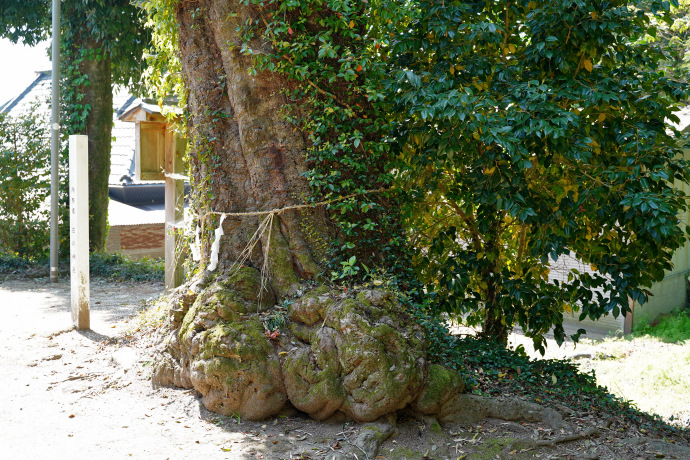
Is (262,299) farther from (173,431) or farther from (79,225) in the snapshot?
(79,225)

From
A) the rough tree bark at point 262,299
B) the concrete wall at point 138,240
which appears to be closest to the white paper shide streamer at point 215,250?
the rough tree bark at point 262,299

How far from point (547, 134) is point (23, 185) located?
11.2 m

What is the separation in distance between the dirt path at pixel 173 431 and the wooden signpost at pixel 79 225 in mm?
1159

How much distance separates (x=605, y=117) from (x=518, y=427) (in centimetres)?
265

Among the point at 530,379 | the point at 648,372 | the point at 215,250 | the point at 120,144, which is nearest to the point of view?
the point at 530,379

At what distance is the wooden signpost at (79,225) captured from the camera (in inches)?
282

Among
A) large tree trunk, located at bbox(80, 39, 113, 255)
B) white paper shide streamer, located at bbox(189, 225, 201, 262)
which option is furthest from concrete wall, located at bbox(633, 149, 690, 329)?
large tree trunk, located at bbox(80, 39, 113, 255)

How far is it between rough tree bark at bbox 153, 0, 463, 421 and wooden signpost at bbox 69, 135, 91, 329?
186 cm

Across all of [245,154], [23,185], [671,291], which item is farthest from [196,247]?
[671,291]

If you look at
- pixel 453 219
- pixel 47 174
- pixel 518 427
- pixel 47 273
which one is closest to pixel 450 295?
pixel 453 219

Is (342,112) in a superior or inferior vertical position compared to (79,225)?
superior

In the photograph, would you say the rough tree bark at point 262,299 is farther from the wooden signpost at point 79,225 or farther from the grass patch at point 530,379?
the wooden signpost at point 79,225

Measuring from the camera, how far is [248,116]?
18.1ft

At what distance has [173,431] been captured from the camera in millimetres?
4629
